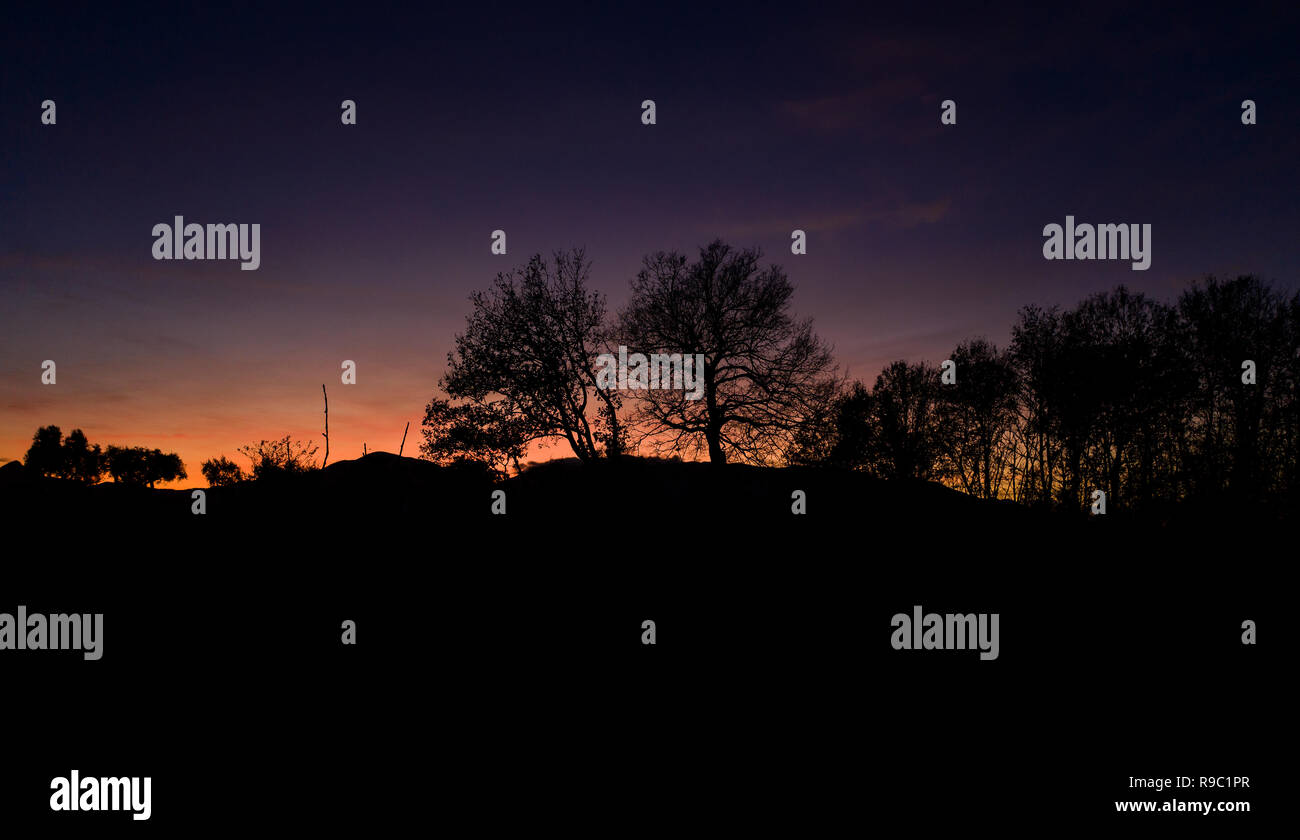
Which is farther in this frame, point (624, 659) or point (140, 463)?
point (140, 463)

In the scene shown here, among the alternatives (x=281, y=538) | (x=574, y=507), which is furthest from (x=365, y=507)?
(x=574, y=507)

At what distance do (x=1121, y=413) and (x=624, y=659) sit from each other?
44941 mm

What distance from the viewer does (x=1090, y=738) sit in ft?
35.2

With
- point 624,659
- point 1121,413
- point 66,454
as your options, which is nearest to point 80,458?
point 66,454

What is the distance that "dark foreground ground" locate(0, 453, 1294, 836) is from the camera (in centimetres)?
932

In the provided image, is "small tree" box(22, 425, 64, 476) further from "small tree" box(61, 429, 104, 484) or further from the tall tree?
the tall tree

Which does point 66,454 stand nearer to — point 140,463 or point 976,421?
point 140,463

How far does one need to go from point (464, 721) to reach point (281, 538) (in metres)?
8.89

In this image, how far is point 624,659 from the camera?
41.7 feet

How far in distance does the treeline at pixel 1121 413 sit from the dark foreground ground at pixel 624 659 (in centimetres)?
1505

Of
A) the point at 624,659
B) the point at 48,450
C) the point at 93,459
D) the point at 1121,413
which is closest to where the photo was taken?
the point at 624,659

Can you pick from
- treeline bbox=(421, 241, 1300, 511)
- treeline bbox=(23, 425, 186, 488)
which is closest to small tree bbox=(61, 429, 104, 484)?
Result: treeline bbox=(23, 425, 186, 488)
